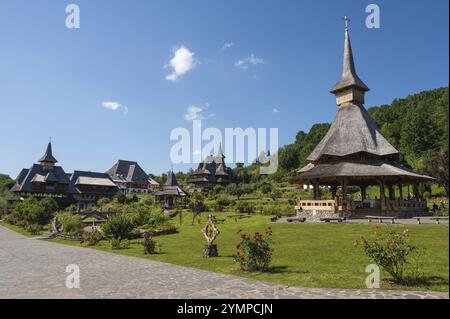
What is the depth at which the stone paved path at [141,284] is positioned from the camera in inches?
336

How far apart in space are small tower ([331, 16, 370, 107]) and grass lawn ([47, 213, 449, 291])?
1669 cm

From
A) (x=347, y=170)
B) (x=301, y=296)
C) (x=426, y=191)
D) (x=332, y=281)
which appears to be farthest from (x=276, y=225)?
(x=426, y=191)

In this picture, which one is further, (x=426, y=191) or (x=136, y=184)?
(x=136, y=184)

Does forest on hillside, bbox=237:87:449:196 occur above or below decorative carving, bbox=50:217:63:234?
above

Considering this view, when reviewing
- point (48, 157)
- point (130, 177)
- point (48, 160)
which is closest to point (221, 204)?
point (48, 160)

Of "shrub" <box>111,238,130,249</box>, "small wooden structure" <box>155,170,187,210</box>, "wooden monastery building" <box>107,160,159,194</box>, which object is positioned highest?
"wooden monastery building" <box>107,160,159,194</box>

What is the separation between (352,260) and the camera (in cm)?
1269

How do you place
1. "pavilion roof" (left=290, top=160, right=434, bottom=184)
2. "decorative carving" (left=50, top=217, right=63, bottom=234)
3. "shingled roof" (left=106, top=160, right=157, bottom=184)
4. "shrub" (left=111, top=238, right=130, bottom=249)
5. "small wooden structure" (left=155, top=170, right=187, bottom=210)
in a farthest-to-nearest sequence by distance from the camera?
"shingled roof" (left=106, top=160, right=157, bottom=184)
"small wooden structure" (left=155, top=170, right=187, bottom=210)
"decorative carving" (left=50, top=217, right=63, bottom=234)
"pavilion roof" (left=290, top=160, right=434, bottom=184)
"shrub" (left=111, top=238, right=130, bottom=249)

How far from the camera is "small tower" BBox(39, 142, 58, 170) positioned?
68.9 metres

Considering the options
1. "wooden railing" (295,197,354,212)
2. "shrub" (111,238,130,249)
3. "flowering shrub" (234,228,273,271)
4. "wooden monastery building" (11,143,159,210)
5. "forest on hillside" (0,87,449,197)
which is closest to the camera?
"flowering shrub" (234,228,273,271)

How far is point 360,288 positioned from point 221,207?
3564 cm


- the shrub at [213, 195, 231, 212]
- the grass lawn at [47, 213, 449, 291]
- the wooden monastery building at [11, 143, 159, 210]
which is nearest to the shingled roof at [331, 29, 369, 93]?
the grass lawn at [47, 213, 449, 291]

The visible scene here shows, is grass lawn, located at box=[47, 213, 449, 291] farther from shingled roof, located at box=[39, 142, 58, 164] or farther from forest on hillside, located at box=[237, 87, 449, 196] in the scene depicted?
shingled roof, located at box=[39, 142, 58, 164]
